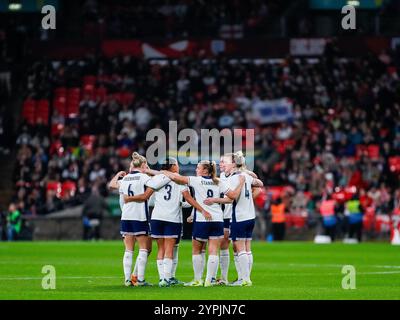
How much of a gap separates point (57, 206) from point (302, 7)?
1711 centimetres

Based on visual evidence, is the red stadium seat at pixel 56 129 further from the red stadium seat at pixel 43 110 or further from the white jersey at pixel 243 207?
the white jersey at pixel 243 207

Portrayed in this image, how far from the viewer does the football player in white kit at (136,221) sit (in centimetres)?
2284

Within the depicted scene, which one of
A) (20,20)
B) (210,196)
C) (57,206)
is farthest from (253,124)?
(210,196)

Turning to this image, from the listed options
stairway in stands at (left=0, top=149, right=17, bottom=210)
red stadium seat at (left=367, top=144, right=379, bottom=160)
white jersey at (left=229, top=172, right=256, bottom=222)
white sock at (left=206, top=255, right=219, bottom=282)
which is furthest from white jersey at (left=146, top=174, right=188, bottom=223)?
stairway in stands at (left=0, top=149, right=17, bottom=210)

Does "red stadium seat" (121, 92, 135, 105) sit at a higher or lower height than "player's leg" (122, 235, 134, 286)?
higher

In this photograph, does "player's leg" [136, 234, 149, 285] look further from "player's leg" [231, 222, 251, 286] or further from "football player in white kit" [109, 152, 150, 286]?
"player's leg" [231, 222, 251, 286]

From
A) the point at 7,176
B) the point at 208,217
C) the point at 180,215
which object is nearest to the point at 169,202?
the point at 180,215

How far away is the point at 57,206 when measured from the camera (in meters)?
48.5

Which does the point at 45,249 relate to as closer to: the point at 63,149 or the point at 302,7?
the point at 63,149

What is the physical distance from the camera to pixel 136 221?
2305cm

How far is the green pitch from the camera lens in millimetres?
20859

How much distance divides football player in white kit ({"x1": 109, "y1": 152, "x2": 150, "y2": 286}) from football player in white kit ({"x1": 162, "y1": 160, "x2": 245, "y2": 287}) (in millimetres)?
924

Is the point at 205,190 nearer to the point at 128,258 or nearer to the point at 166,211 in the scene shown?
the point at 166,211
